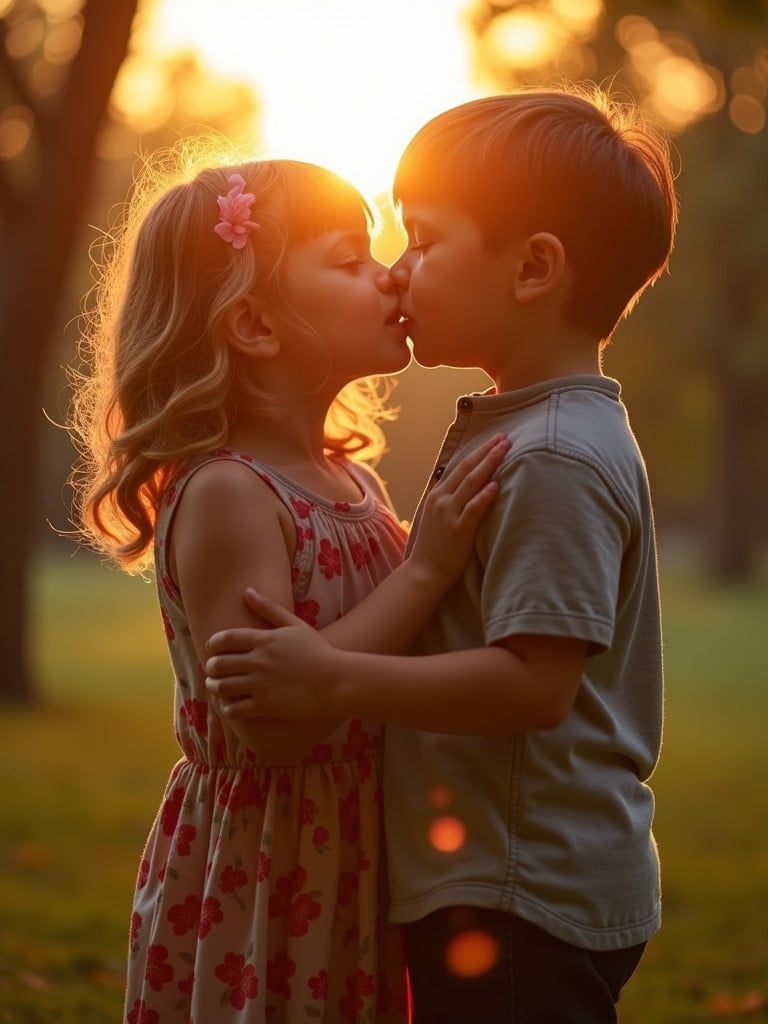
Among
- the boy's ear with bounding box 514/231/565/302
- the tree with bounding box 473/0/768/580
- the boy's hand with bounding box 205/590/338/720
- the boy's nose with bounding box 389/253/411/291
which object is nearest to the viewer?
the boy's hand with bounding box 205/590/338/720

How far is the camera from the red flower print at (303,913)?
7.48 ft

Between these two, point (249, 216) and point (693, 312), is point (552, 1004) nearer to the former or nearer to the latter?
point (249, 216)

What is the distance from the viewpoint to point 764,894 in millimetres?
5707

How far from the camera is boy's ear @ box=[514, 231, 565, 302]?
7.19 ft

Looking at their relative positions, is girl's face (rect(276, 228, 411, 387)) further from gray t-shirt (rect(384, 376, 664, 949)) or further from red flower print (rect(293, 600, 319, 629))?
red flower print (rect(293, 600, 319, 629))

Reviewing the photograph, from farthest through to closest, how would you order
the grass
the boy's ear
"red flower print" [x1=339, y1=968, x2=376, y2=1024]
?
the grass < "red flower print" [x1=339, y1=968, x2=376, y2=1024] < the boy's ear

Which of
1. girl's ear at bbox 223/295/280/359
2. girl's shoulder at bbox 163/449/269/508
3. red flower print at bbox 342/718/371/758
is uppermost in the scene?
girl's ear at bbox 223/295/280/359

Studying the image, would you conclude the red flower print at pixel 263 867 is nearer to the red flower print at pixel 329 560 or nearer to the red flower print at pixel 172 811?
the red flower print at pixel 172 811

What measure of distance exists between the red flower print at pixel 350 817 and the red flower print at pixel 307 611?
12.6 inches

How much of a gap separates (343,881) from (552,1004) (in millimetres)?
436

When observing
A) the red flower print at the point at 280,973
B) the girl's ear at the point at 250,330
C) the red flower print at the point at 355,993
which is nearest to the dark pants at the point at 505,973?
the red flower print at the point at 355,993

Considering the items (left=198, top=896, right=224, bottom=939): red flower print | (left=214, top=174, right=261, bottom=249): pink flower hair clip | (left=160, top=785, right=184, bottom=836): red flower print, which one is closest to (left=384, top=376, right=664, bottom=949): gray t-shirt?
(left=198, top=896, right=224, bottom=939): red flower print

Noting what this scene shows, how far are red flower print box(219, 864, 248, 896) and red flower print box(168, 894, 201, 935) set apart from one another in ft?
0.37

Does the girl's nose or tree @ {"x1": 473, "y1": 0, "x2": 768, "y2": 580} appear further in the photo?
tree @ {"x1": 473, "y1": 0, "x2": 768, "y2": 580}
